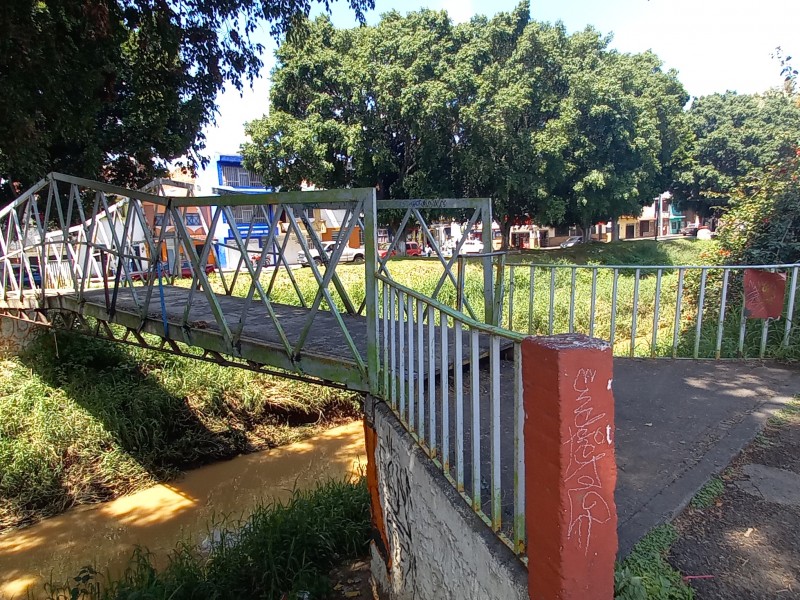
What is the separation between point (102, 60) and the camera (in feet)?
21.0

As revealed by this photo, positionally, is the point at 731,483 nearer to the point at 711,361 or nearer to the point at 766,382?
the point at 766,382

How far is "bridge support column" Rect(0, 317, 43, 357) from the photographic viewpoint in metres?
9.27

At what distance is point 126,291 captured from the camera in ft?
24.7

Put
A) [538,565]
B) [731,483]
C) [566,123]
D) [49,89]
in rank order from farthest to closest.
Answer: [566,123] < [49,89] < [731,483] < [538,565]

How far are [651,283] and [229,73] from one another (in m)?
12.9

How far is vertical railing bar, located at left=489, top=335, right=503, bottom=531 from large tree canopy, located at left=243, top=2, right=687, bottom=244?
53.7ft

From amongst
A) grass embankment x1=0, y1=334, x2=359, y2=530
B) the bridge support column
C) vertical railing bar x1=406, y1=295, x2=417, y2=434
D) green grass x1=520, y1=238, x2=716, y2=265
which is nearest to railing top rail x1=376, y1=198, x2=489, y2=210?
vertical railing bar x1=406, y1=295, x2=417, y2=434

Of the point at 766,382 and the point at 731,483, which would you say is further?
the point at 766,382

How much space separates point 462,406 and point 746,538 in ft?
4.48

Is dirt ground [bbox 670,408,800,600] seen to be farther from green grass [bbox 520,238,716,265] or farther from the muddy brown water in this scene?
green grass [bbox 520,238,716,265]

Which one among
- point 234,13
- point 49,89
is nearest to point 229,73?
point 234,13

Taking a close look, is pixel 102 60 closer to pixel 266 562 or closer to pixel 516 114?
pixel 266 562

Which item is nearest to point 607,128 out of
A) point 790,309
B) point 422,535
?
point 790,309

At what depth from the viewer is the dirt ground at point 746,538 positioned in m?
1.97
